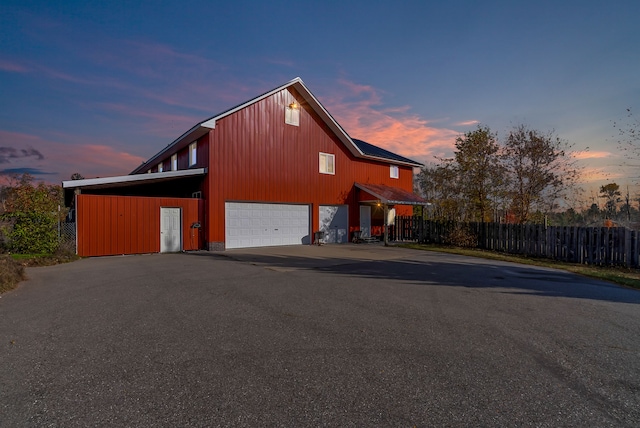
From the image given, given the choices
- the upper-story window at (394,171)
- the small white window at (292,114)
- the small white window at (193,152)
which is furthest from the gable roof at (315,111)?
the small white window at (292,114)

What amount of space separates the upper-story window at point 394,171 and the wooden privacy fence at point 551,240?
4.93 meters

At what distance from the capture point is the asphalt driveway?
8.60ft

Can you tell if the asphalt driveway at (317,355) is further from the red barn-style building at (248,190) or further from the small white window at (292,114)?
the small white window at (292,114)

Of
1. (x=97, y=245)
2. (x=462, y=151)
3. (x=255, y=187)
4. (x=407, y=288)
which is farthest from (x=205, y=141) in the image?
(x=462, y=151)

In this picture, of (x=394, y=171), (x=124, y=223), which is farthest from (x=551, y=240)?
(x=124, y=223)

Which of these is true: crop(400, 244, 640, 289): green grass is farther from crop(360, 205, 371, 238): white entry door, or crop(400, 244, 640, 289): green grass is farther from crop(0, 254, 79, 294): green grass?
crop(0, 254, 79, 294): green grass

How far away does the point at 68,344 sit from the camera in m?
4.02

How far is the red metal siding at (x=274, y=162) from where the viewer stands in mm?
14945

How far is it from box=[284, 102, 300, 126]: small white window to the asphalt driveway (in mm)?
11828

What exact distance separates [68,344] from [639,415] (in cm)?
580

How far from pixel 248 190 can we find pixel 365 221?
8.44 m

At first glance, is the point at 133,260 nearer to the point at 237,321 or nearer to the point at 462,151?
the point at 237,321

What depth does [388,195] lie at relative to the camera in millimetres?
19281

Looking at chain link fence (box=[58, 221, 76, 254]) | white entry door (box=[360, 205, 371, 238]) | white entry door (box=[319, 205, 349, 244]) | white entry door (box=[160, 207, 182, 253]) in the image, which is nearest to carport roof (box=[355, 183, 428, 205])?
white entry door (box=[360, 205, 371, 238])
